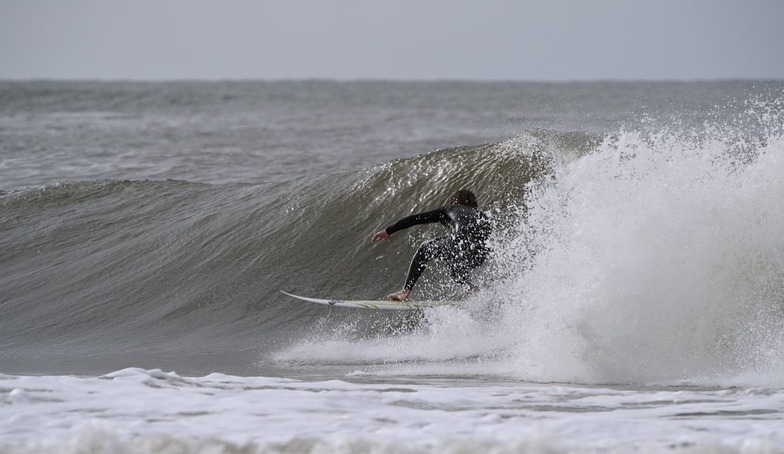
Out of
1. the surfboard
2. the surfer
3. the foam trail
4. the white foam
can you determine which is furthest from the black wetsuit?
the white foam

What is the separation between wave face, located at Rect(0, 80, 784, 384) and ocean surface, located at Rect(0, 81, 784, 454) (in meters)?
0.02

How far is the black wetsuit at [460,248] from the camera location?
26.3 ft

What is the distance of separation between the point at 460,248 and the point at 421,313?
0.66 meters

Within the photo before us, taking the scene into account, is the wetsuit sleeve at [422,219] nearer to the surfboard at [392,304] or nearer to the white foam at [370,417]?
the surfboard at [392,304]

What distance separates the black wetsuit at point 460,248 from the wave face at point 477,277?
0.61ft

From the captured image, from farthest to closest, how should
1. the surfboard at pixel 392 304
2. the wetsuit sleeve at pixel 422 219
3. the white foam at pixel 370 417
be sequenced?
1. the wetsuit sleeve at pixel 422 219
2. the surfboard at pixel 392 304
3. the white foam at pixel 370 417

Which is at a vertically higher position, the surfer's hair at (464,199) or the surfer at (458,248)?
the surfer's hair at (464,199)

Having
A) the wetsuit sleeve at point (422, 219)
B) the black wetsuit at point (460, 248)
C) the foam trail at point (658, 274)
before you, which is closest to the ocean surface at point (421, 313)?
the foam trail at point (658, 274)

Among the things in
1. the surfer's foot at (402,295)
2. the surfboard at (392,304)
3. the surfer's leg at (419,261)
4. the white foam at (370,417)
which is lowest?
the white foam at (370,417)

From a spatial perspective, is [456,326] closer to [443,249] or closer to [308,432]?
[443,249]

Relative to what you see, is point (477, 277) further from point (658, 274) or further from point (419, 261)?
point (658, 274)

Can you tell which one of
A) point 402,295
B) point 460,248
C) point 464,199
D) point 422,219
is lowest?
point 402,295

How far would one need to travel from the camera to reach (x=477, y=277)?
799 cm

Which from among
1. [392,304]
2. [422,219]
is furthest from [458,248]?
[392,304]
